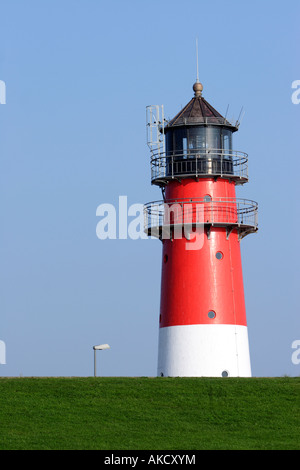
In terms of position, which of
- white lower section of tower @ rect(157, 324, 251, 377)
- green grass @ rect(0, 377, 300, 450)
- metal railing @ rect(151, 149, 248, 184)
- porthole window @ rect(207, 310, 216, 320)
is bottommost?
green grass @ rect(0, 377, 300, 450)

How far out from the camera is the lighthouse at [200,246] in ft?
161

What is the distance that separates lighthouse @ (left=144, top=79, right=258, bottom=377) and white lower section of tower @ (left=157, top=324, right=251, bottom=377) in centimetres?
4

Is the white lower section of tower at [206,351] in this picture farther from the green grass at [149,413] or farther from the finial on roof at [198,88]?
the finial on roof at [198,88]

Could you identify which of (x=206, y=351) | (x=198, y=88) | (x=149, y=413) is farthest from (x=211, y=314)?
(x=149, y=413)

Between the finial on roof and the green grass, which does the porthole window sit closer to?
the green grass

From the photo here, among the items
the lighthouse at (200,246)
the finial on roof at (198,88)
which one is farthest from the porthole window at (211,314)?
the finial on roof at (198,88)

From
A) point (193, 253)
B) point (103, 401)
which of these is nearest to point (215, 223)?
point (193, 253)

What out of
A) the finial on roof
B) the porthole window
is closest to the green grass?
the porthole window

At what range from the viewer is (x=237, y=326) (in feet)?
163

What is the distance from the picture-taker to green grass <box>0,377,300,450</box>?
35312 millimetres
